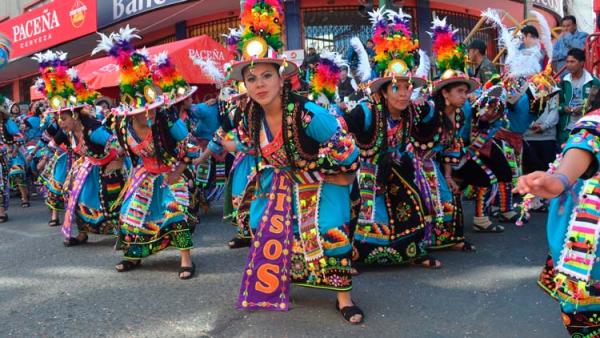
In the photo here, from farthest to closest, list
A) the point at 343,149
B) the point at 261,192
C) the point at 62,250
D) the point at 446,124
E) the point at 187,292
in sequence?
the point at 62,250 < the point at 446,124 < the point at 187,292 < the point at 261,192 < the point at 343,149

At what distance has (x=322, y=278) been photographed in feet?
11.1

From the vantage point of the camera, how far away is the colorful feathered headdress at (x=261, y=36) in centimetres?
321

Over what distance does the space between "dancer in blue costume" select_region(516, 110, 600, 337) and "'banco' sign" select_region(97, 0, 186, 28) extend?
12492mm

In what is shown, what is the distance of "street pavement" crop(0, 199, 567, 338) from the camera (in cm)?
333

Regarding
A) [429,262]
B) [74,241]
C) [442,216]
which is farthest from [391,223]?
[74,241]

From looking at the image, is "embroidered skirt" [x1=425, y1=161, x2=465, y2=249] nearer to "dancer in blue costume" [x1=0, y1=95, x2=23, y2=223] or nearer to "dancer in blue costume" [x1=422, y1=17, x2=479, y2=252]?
"dancer in blue costume" [x1=422, y1=17, x2=479, y2=252]

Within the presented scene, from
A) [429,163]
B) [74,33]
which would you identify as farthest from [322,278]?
[74,33]

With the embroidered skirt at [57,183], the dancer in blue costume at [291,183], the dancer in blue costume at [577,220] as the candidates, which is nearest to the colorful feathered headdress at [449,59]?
the dancer in blue costume at [291,183]

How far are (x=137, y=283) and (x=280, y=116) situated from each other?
2080 millimetres

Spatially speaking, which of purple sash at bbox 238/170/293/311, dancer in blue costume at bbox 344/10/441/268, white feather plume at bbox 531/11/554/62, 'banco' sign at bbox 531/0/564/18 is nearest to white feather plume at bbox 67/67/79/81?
dancer in blue costume at bbox 344/10/441/268

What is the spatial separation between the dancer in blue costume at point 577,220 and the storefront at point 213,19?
9623mm

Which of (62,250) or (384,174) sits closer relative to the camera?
(384,174)

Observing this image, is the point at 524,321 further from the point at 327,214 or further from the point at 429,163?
the point at 429,163

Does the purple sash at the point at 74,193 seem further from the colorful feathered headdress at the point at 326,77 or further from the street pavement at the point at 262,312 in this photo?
the colorful feathered headdress at the point at 326,77
